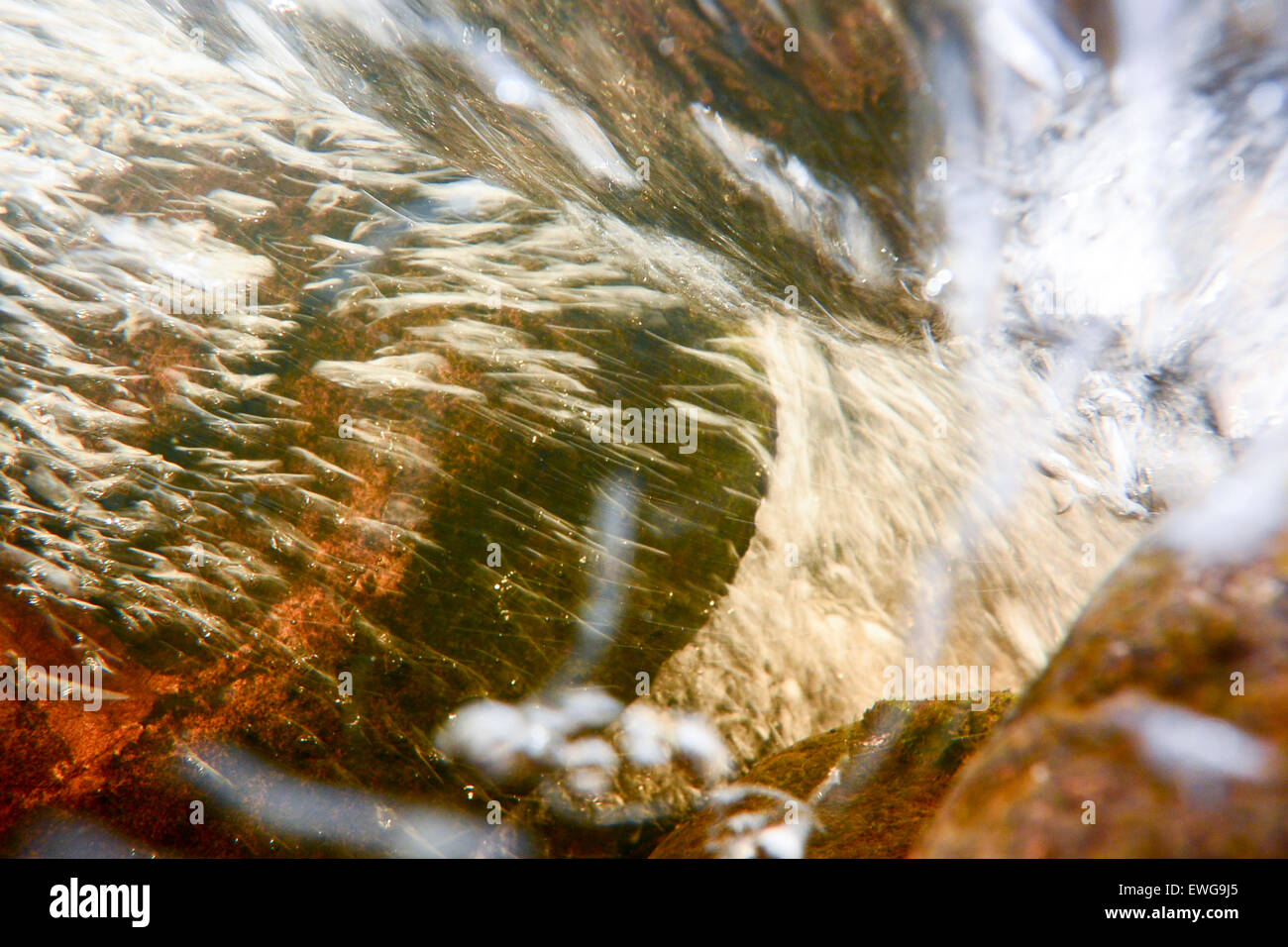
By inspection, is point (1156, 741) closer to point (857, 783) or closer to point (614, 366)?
point (857, 783)

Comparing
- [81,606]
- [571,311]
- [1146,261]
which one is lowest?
[81,606]

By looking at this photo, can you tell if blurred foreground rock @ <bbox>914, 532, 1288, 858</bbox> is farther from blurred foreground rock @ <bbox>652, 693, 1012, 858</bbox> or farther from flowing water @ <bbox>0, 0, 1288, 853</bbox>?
flowing water @ <bbox>0, 0, 1288, 853</bbox>

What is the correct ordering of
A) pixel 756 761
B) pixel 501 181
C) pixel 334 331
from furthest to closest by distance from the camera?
pixel 501 181 → pixel 334 331 → pixel 756 761

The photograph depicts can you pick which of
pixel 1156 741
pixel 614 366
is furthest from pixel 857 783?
pixel 614 366

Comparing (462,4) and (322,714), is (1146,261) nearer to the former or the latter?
(462,4)


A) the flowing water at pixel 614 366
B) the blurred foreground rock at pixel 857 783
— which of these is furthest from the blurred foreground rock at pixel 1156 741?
the flowing water at pixel 614 366
